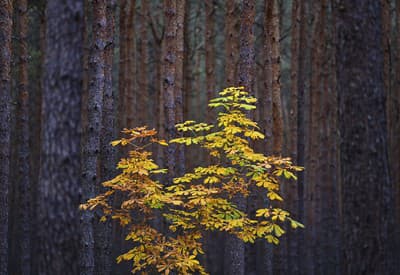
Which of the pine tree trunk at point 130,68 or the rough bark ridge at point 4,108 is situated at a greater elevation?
the pine tree trunk at point 130,68

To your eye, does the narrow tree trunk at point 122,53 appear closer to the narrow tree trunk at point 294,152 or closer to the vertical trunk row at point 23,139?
the vertical trunk row at point 23,139

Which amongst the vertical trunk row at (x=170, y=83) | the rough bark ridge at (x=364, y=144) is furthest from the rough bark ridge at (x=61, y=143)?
the vertical trunk row at (x=170, y=83)

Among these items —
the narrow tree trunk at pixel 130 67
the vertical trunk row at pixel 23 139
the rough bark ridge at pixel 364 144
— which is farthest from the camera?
the narrow tree trunk at pixel 130 67

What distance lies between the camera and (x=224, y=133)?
7.31 metres

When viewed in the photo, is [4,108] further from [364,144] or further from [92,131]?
[364,144]

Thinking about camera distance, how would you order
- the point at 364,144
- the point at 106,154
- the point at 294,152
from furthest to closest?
the point at 294,152 < the point at 106,154 < the point at 364,144

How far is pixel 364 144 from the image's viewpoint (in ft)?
17.6

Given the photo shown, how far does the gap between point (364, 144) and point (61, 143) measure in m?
3.22

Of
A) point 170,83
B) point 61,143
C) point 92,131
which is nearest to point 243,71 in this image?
point 170,83

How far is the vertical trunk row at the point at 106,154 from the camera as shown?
916 centimetres

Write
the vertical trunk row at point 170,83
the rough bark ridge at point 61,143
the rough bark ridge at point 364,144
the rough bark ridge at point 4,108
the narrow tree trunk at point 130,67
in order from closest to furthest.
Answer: the rough bark ridge at point 61,143
the rough bark ridge at point 364,144
the vertical trunk row at point 170,83
the rough bark ridge at point 4,108
the narrow tree trunk at point 130,67

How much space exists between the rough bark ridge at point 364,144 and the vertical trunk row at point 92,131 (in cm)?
461

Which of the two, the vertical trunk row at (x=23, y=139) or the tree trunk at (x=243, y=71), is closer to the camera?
the tree trunk at (x=243, y=71)

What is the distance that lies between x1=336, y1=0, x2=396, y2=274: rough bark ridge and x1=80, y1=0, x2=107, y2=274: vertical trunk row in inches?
181
